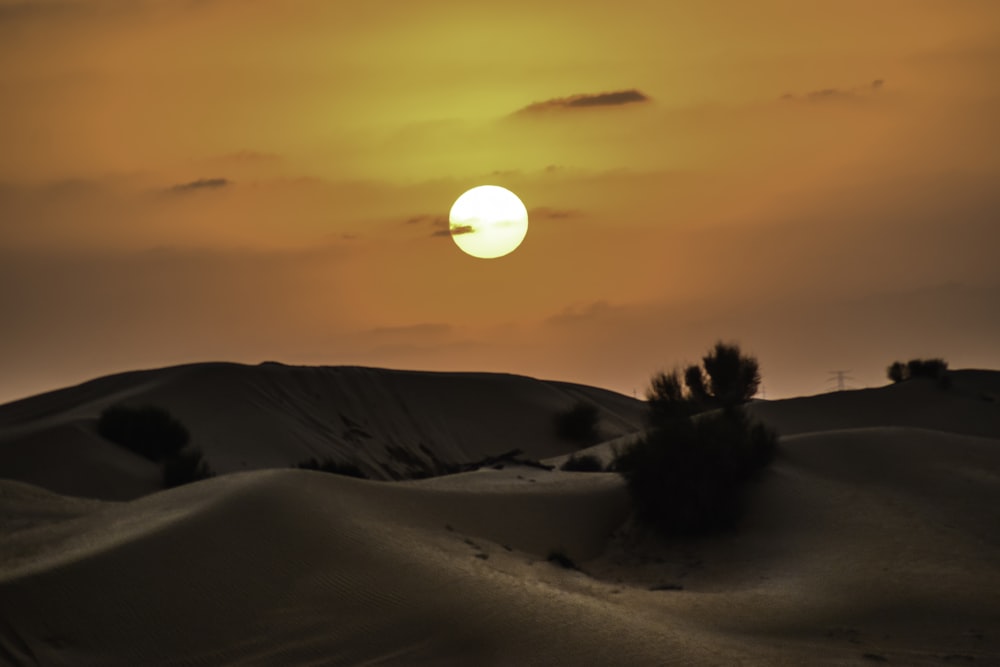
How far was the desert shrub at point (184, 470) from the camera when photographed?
39.5 metres

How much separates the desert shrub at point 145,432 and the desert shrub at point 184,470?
75.1 inches

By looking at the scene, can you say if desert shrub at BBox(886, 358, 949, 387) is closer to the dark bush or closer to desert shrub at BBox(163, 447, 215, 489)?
the dark bush

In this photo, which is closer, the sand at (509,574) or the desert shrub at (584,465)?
the sand at (509,574)

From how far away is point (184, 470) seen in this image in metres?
39.9

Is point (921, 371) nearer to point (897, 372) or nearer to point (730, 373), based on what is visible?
point (897, 372)

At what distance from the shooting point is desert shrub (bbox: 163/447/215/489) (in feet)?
130

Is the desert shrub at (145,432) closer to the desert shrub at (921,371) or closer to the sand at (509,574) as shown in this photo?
the sand at (509,574)

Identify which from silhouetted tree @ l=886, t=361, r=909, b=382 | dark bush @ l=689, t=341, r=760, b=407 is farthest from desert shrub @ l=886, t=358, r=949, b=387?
dark bush @ l=689, t=341, r=760, b=407

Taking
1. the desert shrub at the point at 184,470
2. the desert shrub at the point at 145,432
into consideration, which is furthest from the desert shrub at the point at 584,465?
the desert shrub at the point at 145,432

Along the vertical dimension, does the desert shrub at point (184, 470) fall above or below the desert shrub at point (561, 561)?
above

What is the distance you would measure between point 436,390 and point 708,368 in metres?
31.3

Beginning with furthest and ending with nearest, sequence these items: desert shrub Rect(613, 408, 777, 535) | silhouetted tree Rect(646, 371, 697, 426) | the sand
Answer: silhouetted tree Rect(646, 371, 697, 426) → desert shrub Rect(613, 408, 777, 535) → the sand

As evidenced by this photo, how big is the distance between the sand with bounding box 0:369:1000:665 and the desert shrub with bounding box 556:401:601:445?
125ft

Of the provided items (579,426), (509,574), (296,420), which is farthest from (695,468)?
(579,426)
